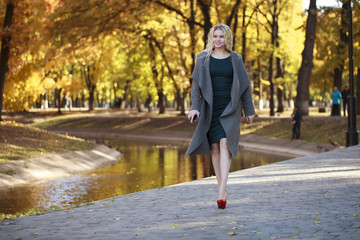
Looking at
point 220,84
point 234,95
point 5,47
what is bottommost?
point 234,95

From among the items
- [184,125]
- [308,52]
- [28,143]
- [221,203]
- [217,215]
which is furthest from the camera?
[184,125]

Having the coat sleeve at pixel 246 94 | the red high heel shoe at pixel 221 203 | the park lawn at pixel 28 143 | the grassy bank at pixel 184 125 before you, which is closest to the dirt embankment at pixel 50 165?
the park lawn at pixel 28 143

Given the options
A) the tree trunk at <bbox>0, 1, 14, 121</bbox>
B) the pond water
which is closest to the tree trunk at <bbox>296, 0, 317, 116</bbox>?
the pond water

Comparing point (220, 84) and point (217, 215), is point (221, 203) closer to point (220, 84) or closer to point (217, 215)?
point (217, 215)

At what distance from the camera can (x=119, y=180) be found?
56.9 ft

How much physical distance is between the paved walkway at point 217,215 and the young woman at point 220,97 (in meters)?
0.74

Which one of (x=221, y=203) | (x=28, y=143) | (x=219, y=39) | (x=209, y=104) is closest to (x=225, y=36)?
(x=219, y=39)

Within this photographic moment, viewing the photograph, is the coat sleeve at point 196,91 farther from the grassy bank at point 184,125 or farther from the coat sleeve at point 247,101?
the grassy bank at point 184,125

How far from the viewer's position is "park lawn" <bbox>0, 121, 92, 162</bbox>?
64.5ft

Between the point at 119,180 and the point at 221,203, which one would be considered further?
the point at 119,180

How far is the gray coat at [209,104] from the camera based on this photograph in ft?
25.4

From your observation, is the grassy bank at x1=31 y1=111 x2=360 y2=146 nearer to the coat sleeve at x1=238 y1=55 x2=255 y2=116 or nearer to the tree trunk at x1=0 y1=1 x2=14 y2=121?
the tree trunk at x1=0 y1=1 x2=14 y2=121

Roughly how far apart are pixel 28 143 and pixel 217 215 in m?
15.8

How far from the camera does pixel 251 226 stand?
6695 mm
